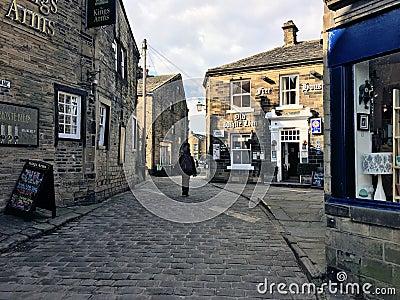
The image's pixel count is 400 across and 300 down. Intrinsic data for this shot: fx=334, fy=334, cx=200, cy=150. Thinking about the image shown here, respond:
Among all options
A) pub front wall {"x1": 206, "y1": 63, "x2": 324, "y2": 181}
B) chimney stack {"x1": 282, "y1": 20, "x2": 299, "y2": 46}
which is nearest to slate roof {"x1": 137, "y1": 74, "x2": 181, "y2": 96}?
pub front wall {"x1": 206, "y1": 63, "x2": 324, "y2": 181}

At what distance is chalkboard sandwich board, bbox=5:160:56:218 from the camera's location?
685cm

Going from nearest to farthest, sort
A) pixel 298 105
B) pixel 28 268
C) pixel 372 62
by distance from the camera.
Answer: pixel 372 62 < pixel 28 268 < pixel 298 105

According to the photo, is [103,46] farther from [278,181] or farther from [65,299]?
[278,181]

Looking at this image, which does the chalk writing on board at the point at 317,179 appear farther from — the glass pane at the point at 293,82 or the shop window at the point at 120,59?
the shop window at the point at 120,59

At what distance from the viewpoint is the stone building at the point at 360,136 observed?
343cm

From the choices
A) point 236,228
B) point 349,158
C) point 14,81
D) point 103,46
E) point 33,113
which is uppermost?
point 103,46

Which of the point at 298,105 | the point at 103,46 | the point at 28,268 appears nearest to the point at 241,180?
the point at 298,105

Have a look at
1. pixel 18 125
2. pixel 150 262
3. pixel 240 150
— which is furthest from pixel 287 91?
pixel 150 262

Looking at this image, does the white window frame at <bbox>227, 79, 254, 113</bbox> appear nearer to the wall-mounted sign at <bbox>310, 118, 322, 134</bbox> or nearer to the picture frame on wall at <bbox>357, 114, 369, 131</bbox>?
the wall-mounted sign at <bbox>310, 118, 322, 134</bbox>

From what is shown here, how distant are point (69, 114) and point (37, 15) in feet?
8.29

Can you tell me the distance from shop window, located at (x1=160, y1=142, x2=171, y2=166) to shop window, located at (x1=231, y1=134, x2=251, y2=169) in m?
7.86

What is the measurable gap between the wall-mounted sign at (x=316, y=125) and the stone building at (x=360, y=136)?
40.7 feet

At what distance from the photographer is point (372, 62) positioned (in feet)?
12.1

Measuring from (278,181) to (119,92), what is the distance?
8.94 meters
